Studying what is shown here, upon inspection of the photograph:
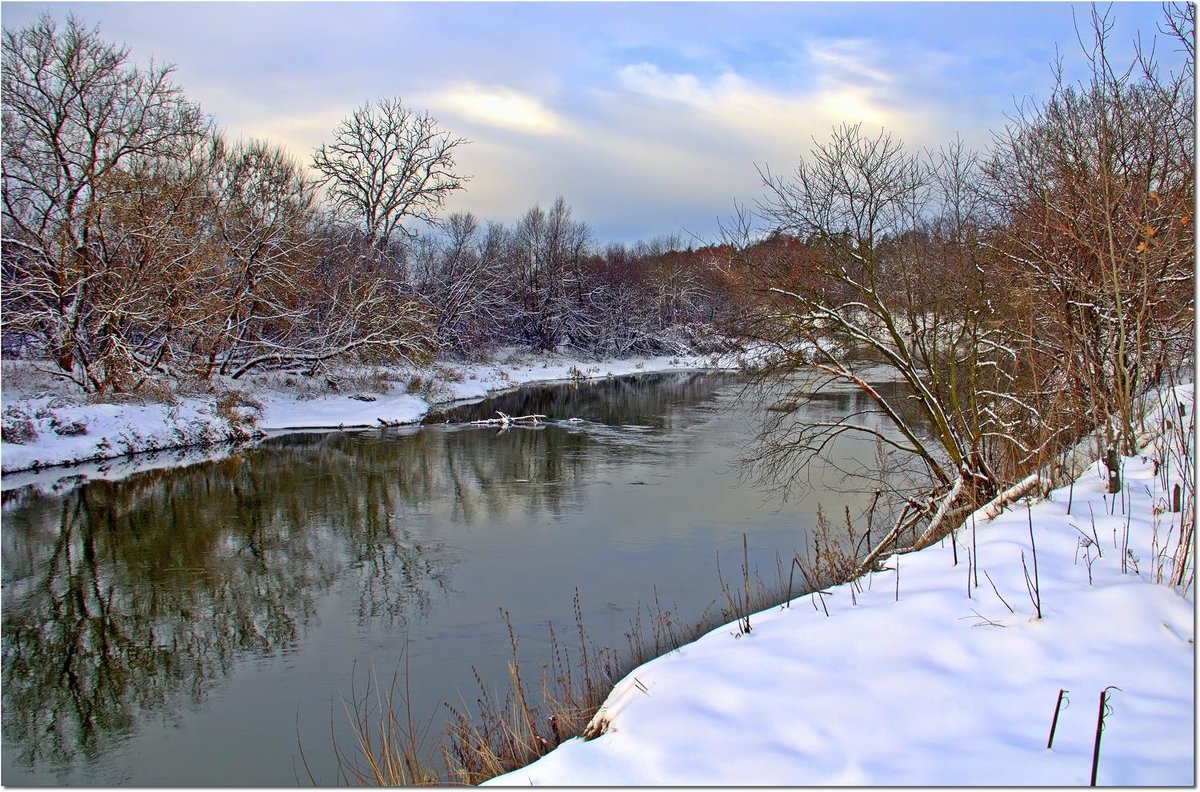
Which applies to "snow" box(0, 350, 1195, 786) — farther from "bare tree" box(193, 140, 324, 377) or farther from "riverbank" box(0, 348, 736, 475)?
"bare tree" box(193, 140, 324, 377)

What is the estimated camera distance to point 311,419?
74.0 ft

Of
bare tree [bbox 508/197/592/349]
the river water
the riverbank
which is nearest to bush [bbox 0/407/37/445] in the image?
the riverbank

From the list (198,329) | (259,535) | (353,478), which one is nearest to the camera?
(259,535)

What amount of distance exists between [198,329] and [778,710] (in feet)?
68.4

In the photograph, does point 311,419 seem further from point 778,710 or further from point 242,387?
point 778,710

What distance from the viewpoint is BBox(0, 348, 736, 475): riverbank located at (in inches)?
627

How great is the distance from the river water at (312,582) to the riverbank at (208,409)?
84.6 inches

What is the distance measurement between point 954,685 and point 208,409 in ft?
64.1

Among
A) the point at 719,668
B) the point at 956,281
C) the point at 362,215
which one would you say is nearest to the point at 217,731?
the point at 719,668

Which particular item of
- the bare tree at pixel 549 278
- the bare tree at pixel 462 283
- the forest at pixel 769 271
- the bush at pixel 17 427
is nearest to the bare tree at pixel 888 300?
the forest at pixel 769 271

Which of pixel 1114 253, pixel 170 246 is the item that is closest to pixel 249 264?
pixel 170 246

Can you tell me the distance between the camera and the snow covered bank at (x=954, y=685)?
3164 millimetres

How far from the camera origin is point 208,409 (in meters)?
19.5

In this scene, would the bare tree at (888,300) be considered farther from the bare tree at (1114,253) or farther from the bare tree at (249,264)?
the bare tree at (249,264)
